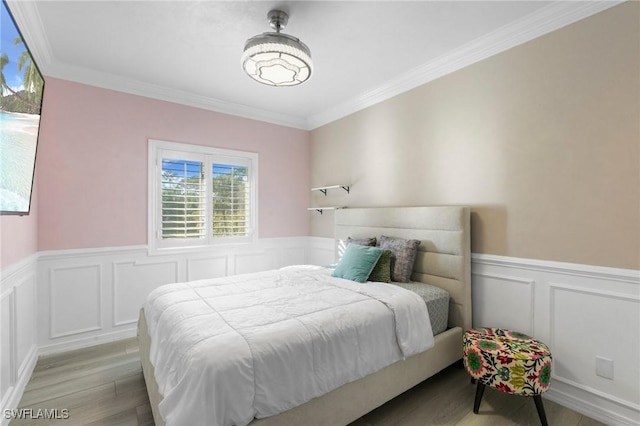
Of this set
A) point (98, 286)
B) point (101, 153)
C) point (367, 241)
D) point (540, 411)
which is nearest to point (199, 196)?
point (101, 153)

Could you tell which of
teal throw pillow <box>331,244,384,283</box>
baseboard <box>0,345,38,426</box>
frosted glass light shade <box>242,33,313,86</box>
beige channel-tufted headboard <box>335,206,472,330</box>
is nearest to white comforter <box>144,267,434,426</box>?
teal throw pillow <box>331,244,384,283</box>

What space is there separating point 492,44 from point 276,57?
1.80 meters

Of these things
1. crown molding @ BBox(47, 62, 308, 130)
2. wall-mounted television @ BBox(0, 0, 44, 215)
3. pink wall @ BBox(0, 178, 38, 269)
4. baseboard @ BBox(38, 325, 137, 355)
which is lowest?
baseboard @ BBox(38, 325, 137, 355)

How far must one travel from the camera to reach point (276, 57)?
209cm

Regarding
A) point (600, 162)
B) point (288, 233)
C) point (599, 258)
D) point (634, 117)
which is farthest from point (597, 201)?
point (288, 233)

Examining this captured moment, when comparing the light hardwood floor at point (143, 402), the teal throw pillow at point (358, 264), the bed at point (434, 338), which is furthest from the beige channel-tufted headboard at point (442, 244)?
the light hardwood floor at point (143, 402)

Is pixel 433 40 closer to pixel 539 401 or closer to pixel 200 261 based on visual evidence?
pixel 539 401

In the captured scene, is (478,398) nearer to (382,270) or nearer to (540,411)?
(540,411)

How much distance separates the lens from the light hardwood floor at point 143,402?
1926 mm

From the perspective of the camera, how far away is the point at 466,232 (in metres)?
2.51

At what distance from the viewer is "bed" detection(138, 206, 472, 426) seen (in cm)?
167

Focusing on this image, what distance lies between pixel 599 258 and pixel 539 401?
3.28 feet

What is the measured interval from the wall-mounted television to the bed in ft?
4.01

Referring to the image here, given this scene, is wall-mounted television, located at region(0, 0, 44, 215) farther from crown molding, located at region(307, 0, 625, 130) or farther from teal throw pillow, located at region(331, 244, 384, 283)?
crown molding, located at region(307, 0, 625, 130)
